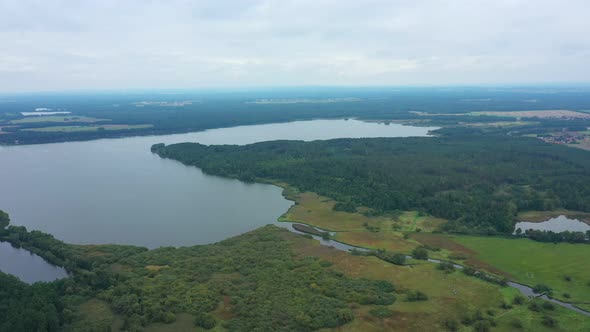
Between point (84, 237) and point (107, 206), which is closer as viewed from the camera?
point (84, 237)

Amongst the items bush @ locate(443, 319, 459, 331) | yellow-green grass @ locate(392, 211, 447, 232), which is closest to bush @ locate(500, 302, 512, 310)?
bush @ locate(443, 319, 459, 331)

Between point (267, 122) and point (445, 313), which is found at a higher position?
point (267, 122)

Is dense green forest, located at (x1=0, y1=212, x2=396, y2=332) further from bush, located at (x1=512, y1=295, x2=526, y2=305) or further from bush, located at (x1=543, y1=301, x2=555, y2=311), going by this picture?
bush, located at (x1=543, y1=301, x2=555, y2=311)

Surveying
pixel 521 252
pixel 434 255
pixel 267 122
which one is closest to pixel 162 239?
pixel 434 255

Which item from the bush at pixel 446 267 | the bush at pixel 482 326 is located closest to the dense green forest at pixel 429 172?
the bush at pixel 446 267

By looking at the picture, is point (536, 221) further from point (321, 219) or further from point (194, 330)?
point (194, 330)

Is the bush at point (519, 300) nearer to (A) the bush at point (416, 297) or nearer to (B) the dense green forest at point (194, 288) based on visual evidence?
(A) the bush at point (416, 297)

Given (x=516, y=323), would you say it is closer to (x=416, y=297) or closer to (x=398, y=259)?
(x=416, y=297)
